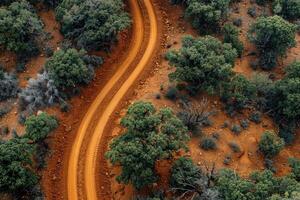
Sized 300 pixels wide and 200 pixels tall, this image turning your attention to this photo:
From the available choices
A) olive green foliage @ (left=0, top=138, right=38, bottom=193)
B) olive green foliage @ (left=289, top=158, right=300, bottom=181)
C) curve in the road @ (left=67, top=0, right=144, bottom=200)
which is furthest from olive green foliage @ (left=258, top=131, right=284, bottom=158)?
olive green foliage @ (left=0, top=138, right=38, bottom=193)

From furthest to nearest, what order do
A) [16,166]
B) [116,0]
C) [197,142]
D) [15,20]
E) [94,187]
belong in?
[116,0], [15,20], [197,142], [94,187], [16,166]

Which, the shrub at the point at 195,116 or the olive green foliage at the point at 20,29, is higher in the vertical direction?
the olive green foliage at the point at 20,29

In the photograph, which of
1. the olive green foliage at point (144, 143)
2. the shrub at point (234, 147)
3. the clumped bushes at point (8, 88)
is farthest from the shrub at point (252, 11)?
the clumped bushes at point (8, 88)

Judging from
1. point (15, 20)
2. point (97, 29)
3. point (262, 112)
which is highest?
point (15, 20)

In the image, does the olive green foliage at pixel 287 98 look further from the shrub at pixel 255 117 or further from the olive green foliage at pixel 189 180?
the olive green foliage at pixel 189 180

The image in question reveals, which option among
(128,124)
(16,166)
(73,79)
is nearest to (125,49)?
(73,79)

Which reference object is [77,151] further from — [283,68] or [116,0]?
[283,68]

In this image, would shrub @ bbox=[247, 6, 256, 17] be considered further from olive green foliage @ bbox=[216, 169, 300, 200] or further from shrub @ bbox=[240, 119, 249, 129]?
olive green foliage @ bbox=[216, 169, 300, 200]
